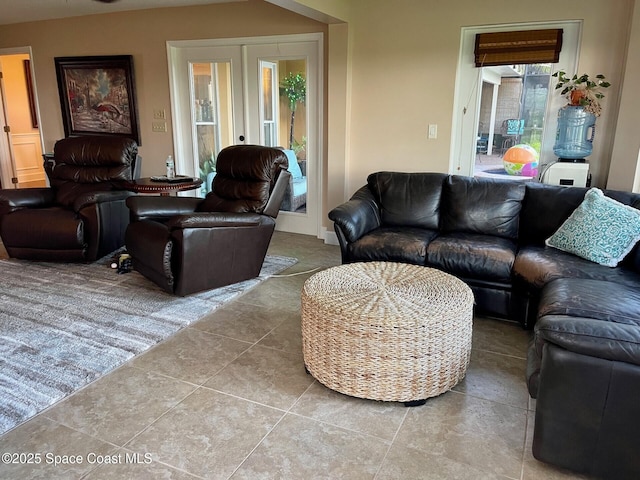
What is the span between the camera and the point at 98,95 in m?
5.97

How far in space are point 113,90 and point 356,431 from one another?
17.7 feet

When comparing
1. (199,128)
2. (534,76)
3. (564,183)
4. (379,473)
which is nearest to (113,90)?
(199,128)

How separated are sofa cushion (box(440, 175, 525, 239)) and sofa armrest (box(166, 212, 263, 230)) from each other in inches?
58.3

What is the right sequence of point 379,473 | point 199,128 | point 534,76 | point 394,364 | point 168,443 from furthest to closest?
point 199,128
point 534,76
point 394,364
point 168,443
point 379,473

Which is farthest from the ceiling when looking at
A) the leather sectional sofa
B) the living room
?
the leather sectional sofa

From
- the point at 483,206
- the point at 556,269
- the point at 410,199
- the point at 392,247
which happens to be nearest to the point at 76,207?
the point at 392,247

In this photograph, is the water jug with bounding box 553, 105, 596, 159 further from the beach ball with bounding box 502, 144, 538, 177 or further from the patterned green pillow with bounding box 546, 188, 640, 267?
the patterned green pillow with bounding box 546, 188, 640, 267

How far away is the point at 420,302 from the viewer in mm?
2230

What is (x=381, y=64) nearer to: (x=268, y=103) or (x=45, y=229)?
(x=268, y=103)

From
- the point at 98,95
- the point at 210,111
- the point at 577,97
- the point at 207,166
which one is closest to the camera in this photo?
the point at 577,97

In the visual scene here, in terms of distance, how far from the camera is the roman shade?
376cm

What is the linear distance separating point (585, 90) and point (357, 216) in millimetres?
2069

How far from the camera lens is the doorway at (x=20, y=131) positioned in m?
7.23

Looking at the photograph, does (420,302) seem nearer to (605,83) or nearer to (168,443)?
(168,443)
